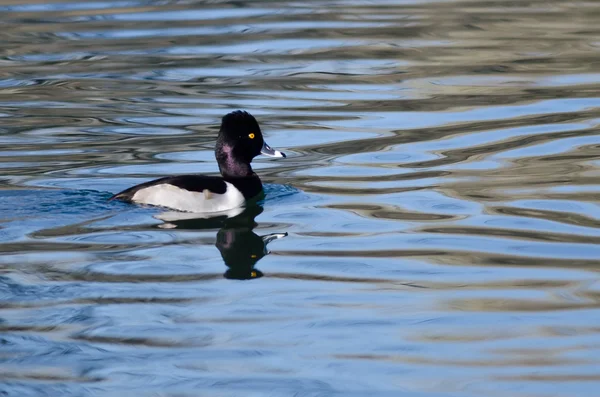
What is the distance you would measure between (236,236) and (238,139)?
1.36m

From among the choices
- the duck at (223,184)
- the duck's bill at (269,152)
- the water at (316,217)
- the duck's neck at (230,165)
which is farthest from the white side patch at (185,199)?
the duck's bill at (269,152)

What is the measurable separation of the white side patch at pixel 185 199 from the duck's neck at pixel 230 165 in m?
0.48

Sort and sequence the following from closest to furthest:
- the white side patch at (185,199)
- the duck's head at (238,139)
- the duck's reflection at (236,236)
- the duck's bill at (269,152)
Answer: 1. the duck's reflection at (236,236)
2. the white side patch at (185,199)
3. the duck's head at (238,139)
4. the duck's bill at (269,152)

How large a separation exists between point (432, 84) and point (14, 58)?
5.81m

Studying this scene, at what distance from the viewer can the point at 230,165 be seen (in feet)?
32.3

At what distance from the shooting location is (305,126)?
1222cm

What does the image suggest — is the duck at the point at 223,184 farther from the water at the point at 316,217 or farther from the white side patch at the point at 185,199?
the water at the point at 316,217

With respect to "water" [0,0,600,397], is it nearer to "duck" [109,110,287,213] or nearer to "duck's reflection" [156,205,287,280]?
"duck's reflection" [156,205,287,280]

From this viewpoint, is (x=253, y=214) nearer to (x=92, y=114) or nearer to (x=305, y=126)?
(x=305, y=126)

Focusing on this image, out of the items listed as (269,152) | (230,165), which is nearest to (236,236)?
(230,165)

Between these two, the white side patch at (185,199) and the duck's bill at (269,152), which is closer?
the white side patch at (185,199)

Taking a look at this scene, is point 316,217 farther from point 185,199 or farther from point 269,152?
point 269,152

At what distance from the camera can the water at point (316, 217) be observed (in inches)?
238

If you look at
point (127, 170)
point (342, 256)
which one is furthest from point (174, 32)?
point (342, 256)
